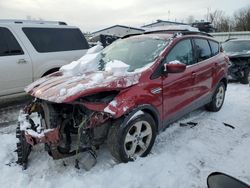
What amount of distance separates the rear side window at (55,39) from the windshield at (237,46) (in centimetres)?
635

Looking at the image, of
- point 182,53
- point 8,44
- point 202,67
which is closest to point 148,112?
point 182,53

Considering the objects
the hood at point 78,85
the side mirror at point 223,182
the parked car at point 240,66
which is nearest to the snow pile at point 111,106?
the hood at point 78,85

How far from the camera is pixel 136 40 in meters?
5.30

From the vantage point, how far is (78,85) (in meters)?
3.74

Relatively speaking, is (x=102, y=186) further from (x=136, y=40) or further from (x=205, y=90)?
(x=205, y=90)

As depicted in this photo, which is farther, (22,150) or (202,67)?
(202,67)

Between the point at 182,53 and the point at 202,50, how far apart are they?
95 centimetres

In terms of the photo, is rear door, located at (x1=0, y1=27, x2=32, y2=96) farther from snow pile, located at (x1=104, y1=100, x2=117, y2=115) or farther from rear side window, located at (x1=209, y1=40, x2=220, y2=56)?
rear side window, located at (x1=209, y1=40, x2=220, y2=56)

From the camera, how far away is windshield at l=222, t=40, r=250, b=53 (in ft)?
37.1

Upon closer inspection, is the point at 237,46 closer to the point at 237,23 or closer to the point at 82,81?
the point at 82,81

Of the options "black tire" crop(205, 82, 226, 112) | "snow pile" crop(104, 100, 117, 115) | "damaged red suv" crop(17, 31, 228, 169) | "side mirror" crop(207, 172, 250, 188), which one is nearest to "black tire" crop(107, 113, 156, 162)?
"damaged red suv" crop(17, 31, 228, 169)

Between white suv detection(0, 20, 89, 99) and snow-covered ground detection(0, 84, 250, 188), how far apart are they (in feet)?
4.68

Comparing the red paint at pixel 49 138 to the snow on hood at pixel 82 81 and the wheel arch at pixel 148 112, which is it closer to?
the snow on hood at pixel 82 81

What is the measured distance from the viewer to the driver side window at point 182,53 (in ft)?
15.7
